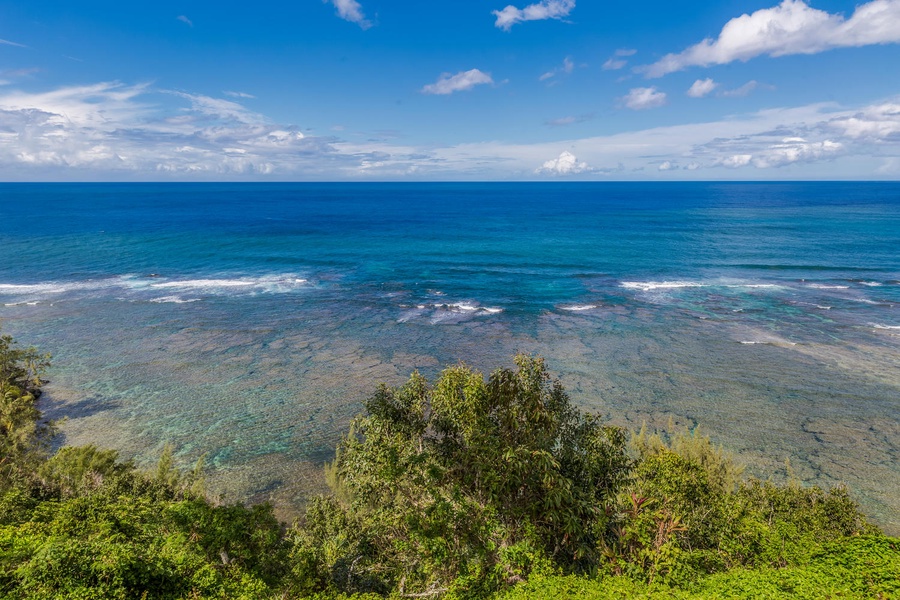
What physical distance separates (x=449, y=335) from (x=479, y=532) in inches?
1589

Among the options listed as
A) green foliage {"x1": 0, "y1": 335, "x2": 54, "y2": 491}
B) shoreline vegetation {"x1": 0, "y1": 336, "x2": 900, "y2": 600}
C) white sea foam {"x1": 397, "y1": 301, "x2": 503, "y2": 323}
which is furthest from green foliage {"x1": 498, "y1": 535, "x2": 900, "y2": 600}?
white sea foam {"x1": 397, "y1": 301, "x2": 503, "y2": 323}

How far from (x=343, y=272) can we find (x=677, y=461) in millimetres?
72459

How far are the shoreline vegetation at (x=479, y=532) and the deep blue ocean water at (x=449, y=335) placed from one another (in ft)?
46.7

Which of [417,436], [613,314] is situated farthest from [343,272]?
[417,436]

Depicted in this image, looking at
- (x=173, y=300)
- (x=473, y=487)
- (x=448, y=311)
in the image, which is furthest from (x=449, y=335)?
(x=173, y=300)

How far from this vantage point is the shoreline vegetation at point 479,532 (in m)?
14.4

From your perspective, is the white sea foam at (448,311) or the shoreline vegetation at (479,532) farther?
the white sea foam at (448,311)

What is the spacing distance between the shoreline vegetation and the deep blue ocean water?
14.2 meters

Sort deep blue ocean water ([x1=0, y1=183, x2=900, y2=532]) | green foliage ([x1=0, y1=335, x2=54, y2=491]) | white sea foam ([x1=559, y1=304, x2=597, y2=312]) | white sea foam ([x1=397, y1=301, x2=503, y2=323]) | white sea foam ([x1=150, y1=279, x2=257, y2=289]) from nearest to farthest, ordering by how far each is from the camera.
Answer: green foliage ([x1=0, y1=335, x2=54, y2=491])
deep blue ocean water ([x1=0, y1=183, x2=900, y2=532])
white sea foam ([x1=397, y1=301, x2=503, y2=323])
white sea foam ([x1=559, y1=304, x2=597, y2=312])
white sea foam ([x1=150, y1=279, x2=257, y2=289])

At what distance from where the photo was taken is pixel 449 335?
55.9 m

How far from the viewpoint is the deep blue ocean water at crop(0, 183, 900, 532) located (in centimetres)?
3600

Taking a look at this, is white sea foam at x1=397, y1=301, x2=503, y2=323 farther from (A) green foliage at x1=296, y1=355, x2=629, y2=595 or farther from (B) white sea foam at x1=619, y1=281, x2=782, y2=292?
(A) green foliage at x1=296, y1=355, x2=629, y2=595

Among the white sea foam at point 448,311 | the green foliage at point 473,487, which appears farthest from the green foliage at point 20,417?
the white sea foam at point 448,311

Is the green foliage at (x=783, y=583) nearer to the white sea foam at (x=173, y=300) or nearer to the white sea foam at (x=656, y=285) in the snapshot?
the white sea foam at (x=656, y=285)
